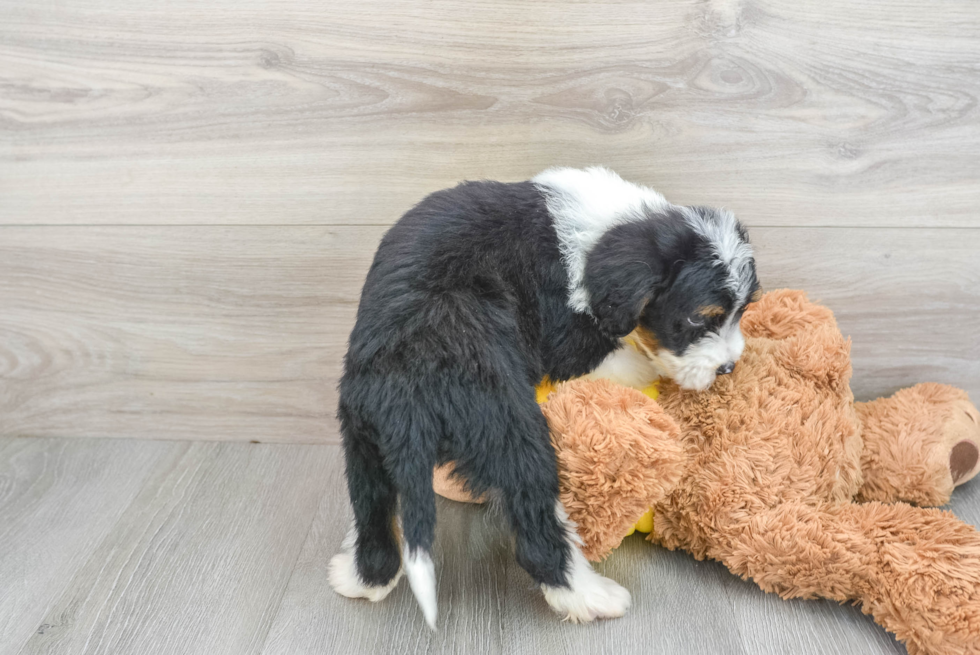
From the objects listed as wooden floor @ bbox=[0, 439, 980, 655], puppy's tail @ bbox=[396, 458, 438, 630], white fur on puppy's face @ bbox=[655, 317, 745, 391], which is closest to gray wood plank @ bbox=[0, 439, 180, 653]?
wooden floor @ bbox=[0, 439, 980, 655]

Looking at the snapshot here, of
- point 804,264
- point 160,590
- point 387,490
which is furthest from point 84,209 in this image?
point 804,264

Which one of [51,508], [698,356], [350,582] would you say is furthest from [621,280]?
[51,508]

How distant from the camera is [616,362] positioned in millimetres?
1366

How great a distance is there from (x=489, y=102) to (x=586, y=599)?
106 centimetres

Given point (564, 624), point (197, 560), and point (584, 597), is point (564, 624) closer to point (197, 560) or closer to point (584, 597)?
point (584, 597)

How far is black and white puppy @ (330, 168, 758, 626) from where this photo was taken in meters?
1.13

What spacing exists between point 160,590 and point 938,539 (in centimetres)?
143

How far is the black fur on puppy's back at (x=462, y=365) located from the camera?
1130 mm

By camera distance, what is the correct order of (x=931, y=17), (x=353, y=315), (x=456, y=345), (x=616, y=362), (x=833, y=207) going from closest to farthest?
(x=456, y=345)
(x=616, y=362)
(x=931, y=17)
(x=833, y=207)
(x=353, y=315)

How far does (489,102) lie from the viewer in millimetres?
1602

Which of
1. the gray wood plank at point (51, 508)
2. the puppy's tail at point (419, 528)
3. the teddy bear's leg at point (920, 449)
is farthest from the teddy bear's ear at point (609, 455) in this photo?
the gray wood plank at point (51, 508)

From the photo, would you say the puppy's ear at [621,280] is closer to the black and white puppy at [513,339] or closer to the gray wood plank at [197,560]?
the black and white puppy at [513,339]

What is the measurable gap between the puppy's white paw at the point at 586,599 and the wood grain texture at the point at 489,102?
0.90m

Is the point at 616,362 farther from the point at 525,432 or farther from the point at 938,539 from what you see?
the point at 938,539
